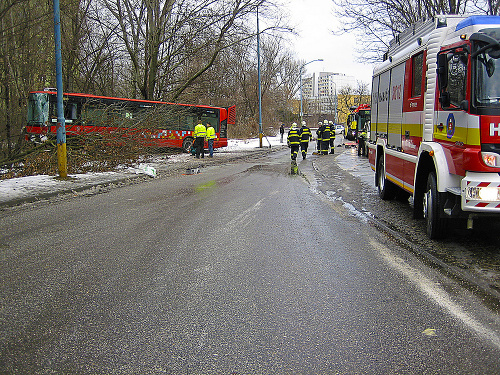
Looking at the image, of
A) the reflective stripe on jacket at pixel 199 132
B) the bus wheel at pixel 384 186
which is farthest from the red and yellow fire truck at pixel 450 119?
the reflective stripe on jacket at pixel 199 132

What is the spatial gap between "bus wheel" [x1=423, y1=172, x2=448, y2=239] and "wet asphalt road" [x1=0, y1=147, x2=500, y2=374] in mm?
659

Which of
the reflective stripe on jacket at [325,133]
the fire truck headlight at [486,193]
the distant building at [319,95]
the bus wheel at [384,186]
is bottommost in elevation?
the bus wheel at [384,186]

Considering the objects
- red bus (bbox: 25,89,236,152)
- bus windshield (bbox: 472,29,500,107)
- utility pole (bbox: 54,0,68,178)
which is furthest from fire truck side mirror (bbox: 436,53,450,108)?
red bus (bbox: 25,89,236,152)

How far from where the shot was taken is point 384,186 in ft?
34.4

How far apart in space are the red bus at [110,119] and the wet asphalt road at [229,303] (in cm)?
944

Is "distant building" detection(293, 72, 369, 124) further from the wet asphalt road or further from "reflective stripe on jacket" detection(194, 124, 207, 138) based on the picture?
the wet asphalt road

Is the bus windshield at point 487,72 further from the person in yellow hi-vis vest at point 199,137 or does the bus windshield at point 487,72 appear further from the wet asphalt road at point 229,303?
the person in yellow hi-vis vest at point 199,137

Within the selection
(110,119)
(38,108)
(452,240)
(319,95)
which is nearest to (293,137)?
(110,119)

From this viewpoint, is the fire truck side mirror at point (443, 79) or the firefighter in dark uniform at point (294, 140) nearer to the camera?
the fire truck side mirror at point (443, 79)

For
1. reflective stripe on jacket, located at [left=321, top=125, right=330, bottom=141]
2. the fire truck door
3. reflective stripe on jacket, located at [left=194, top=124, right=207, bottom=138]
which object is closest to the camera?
the fire truck door

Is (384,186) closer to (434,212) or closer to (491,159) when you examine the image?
(434,212)

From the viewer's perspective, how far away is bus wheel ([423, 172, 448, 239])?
6348 millimetres

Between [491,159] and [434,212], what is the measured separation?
1.22 metres

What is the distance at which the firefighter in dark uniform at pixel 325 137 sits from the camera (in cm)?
2593
